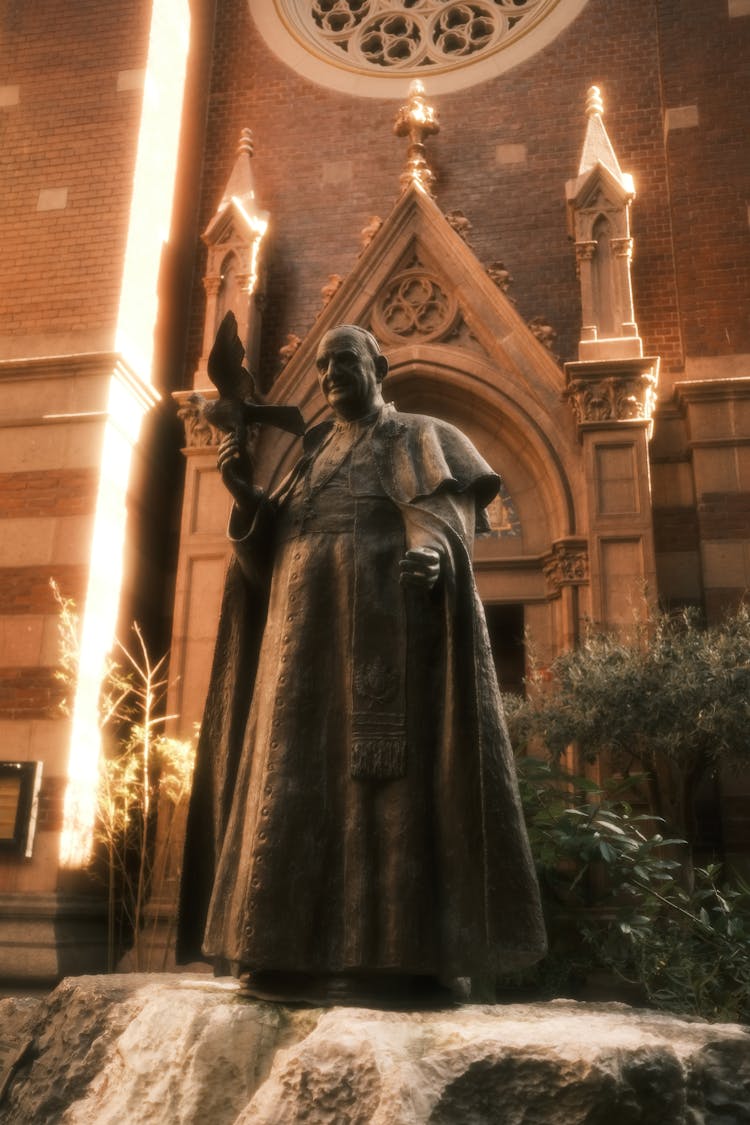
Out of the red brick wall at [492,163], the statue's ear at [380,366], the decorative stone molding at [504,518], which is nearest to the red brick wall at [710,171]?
the red brick wall at [492,163]

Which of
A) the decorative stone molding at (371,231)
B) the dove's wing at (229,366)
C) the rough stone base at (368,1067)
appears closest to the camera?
the rough stone base at (368,1067)

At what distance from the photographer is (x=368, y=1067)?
87.3 inches

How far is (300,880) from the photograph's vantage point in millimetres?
2863

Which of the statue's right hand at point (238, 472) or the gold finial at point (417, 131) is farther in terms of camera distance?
the gold finial at point (417, 131)

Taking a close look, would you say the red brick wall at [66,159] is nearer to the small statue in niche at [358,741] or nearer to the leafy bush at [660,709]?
the leafy bush at [660,709]

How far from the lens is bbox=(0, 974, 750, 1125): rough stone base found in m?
2.22

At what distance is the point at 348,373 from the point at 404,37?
11.8 m

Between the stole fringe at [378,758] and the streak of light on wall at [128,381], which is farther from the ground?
the streak of light on wall at [128,381]

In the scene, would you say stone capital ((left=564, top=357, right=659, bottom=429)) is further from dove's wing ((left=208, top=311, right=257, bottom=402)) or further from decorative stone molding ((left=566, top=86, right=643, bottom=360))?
dove's wing ((left=208, top=311, right=257, bottom=402))

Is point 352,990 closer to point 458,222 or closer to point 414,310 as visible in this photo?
point 414,310

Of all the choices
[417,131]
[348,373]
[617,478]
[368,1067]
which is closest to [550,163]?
[417,131]

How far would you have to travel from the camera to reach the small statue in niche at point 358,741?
9.26ft

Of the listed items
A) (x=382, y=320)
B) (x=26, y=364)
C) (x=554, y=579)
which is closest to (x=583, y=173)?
(x=382, y=320)

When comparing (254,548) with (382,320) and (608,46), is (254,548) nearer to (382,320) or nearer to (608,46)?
(382,320)
